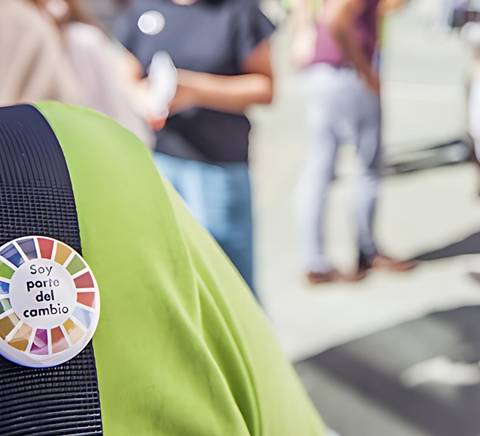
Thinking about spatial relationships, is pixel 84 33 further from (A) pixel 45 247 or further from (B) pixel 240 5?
(A) pixel 45 247

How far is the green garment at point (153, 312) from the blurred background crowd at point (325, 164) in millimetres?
1452

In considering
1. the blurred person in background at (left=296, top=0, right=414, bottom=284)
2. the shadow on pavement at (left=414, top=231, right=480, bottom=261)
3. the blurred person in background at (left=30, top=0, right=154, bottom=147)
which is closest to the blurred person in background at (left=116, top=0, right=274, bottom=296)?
the blurred person in background at (left=30, top=0, right=154, bottom=147)

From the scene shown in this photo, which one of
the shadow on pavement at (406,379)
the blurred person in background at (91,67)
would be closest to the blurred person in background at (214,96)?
the blurred person in background at (91,67)

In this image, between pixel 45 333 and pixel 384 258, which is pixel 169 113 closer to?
pixel 384 258

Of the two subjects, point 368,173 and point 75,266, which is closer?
point 75,266

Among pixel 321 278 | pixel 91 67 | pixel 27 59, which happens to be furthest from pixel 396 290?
pixel 27 59

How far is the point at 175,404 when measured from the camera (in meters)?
0.70

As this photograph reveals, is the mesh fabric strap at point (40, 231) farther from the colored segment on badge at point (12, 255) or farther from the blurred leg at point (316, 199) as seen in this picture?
the blurred leg at point (316, 199)

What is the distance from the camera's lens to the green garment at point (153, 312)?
27.2 inches

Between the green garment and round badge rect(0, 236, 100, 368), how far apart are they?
0.07 ft

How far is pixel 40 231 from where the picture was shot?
0.67 metres

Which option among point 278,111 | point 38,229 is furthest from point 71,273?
point 278,111

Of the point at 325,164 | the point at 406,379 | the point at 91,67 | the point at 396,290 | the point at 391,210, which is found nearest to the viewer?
the point at 91,67

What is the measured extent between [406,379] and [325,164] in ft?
4.09
